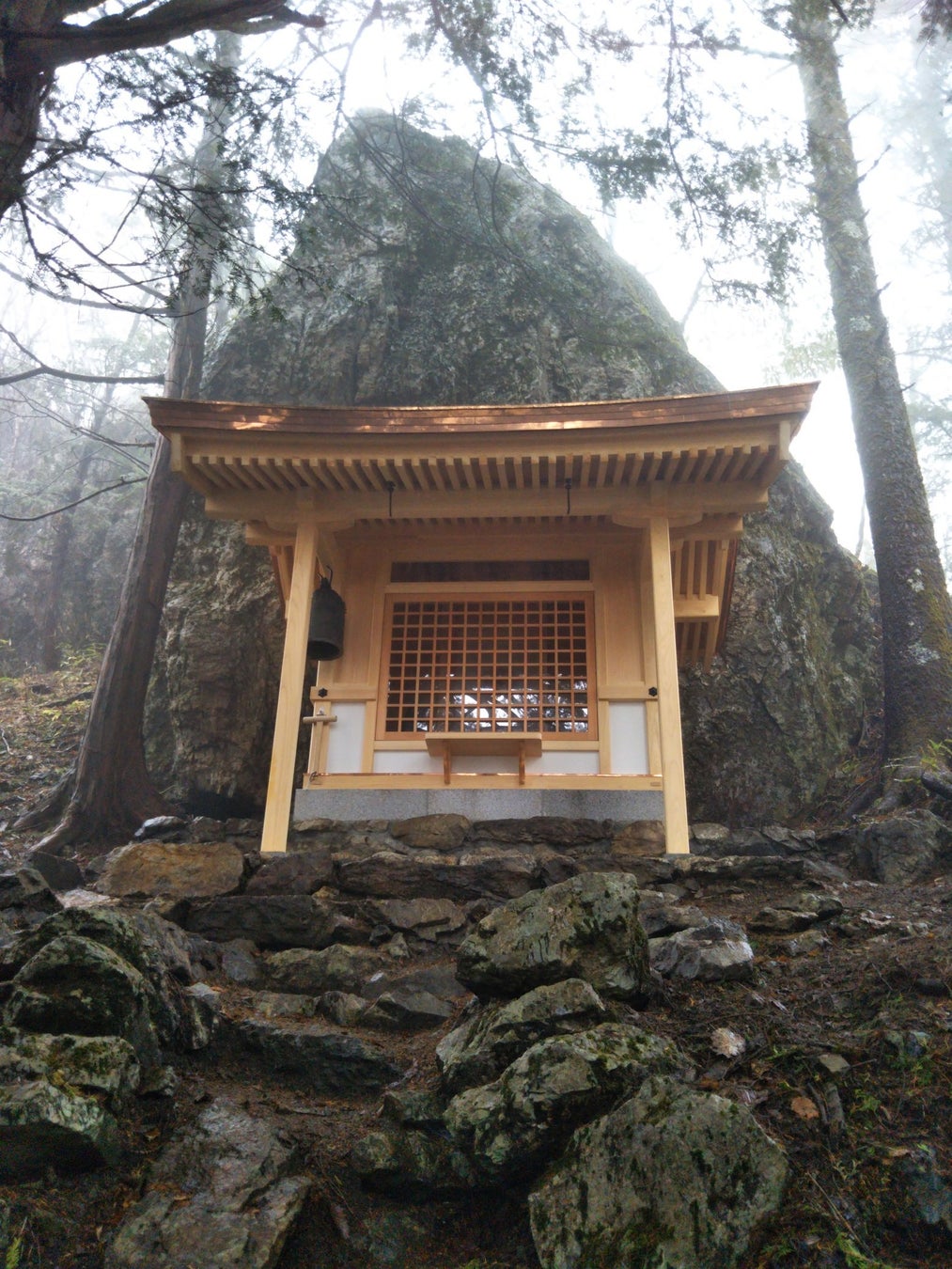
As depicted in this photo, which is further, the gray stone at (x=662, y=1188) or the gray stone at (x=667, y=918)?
the gray stone at (x=667, y=918)

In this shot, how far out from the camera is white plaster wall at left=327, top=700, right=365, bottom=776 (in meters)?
7.83

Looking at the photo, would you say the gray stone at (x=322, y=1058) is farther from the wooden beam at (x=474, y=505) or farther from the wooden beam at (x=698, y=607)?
the wooden beam at (x=698, y=607)

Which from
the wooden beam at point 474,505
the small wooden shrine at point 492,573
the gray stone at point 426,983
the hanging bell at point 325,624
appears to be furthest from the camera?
the hanging bell at point 325,624

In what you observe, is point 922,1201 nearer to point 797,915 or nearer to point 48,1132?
point 797,915

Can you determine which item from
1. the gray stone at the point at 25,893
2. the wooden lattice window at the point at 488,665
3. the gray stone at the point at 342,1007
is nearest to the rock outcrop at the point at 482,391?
the wooden lattice window at the point at 488,665

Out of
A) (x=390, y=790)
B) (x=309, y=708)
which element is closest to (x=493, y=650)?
(x=390, y=790)

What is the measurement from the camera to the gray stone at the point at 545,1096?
9.70ft

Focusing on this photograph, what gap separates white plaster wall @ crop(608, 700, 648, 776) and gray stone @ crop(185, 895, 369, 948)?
295 cm

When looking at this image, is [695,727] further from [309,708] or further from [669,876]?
[669,876]

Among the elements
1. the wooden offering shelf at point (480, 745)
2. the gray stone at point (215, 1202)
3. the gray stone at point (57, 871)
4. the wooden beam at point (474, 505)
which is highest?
the wooden beam at point (474, 505)

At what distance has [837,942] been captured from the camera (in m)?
4.66

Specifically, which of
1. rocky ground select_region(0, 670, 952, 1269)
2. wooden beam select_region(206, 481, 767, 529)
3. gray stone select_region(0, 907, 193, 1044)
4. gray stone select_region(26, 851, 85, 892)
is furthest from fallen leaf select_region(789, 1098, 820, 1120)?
gray stone select_region(26, 851, 85, 892)

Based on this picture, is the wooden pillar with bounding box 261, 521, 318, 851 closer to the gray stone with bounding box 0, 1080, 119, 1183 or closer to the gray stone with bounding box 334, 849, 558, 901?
the gray stone with bounding box 334, 849, 558, 901

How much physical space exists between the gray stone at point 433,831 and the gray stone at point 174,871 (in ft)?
4.06
